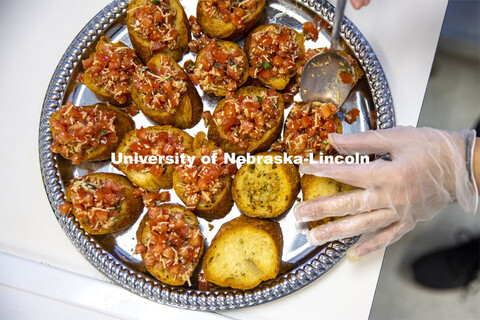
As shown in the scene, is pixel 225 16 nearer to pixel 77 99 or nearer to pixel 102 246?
pixel 77 99

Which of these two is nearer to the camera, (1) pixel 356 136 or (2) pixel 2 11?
(1) pixel 356 136

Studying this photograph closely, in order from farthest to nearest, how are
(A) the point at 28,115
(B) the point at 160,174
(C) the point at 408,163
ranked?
(A) the point at 28,115, (B) the point at 160,174, (C) the point at 408,163

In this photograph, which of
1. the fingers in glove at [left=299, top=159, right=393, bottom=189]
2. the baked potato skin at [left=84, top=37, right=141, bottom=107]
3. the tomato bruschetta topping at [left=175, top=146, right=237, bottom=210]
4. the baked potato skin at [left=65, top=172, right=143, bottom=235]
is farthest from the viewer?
the baked potato skin at [left=84, top=37, right=141, bottom=107]

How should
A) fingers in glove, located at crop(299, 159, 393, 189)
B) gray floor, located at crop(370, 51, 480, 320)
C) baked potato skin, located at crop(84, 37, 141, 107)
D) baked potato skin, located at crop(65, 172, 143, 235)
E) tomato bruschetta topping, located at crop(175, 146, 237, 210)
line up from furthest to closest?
gray floor, located at crop(370, 51, 480, 320), baked potato skin, located at crop(84, 37, 141, 107), baked potato skin, located at crop(65, 172, 143, 235), tomato bruschetta topping, located at crop(175, 146, 237, 210), fingers in glove, located at crop(299, 159, 393, 189)

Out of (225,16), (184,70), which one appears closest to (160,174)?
(184,70)

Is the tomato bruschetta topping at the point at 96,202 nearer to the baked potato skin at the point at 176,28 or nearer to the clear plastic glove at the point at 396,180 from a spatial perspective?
the baked potato skin at the point at 176,28

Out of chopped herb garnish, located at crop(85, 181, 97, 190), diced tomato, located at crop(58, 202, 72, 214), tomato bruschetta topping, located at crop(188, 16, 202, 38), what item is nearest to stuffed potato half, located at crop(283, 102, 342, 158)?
tomato bruschetta topping, located at crop(188, 16, 202, 38)

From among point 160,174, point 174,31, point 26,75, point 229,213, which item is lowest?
point 229,213

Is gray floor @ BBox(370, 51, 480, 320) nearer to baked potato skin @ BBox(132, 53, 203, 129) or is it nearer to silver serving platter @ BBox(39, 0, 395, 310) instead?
silver serving platter @ BBox(39, 0, 395, 310)
